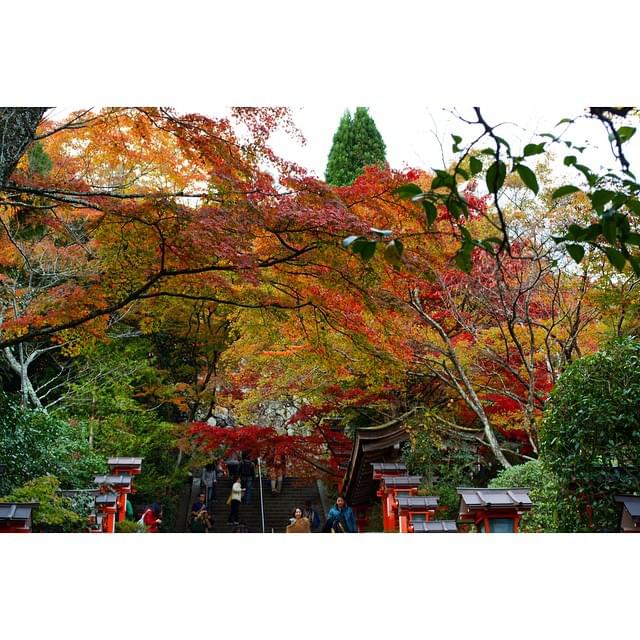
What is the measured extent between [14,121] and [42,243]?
2.98ft

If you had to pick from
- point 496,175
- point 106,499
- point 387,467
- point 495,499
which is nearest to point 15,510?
point 106,499

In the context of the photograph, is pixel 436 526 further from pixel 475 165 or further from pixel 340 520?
pixel 475 165

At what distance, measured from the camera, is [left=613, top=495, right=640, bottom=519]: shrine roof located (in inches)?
157

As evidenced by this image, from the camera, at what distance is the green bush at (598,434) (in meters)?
4.15

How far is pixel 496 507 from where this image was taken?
14.4 feet

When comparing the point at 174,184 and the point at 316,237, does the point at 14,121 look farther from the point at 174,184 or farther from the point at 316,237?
the point at 316,237

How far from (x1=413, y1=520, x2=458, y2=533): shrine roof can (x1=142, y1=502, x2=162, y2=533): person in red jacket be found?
5.84ft

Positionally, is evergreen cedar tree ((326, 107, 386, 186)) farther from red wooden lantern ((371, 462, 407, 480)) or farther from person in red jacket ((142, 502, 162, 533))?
person in red jacket ((142, 502, 162, 533))

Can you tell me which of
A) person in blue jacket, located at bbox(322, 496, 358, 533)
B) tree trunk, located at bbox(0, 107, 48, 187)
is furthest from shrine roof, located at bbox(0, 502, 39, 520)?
person in blue jacket, located at bbox(322, 496, 358, 533)

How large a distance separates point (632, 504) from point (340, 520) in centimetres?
201

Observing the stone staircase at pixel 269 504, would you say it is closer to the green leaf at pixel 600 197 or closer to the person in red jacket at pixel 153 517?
the person in red jacket at pixel 153 517

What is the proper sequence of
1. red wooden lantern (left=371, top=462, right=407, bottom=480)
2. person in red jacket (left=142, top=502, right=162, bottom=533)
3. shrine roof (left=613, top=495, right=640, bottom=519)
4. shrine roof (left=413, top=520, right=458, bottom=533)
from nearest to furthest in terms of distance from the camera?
shrine roof (left=613, top=495, right=640, bottom=519), shrine roof (left=413, top=520, right=458, bottom=533), person in red jacket (left=142, top=502, right=162, bottom=533), red wooden lantern (left=371, top=462, right=407, bottom=480)

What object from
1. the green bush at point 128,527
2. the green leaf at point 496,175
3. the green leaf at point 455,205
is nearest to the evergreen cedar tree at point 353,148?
the green bush at point 128,527

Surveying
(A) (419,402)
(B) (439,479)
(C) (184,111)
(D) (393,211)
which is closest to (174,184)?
(C) (184,111)
